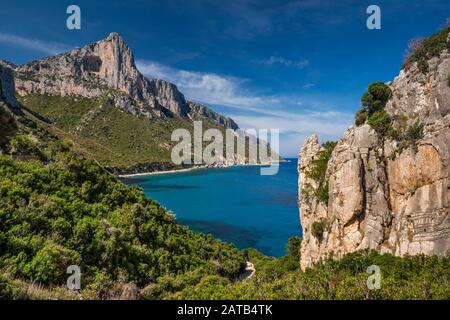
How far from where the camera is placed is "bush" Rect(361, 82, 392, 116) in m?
21.5

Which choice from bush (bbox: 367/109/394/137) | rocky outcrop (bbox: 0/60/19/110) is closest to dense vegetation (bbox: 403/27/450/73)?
bush (bbox: 367/109/394/137)

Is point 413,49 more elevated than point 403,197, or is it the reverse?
point 413,49

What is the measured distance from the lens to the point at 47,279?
12.7m

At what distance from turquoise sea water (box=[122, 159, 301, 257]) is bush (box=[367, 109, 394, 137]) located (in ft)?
89.9

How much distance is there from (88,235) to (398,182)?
19041 millimetres

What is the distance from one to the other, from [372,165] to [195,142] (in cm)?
16004

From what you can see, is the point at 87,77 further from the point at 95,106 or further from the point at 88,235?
the point at 88,235

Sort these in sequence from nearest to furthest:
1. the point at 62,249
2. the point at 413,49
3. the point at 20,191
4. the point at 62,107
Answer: the point at 62,249
the point at 20,191
the point at 413,49
the point at 62,107

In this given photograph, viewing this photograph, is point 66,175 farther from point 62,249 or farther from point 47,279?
point 47,279

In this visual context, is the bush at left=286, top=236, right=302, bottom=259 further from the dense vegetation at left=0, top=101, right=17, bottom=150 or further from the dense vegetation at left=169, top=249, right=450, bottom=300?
the dense vegetation at left=0, top=101, right=17, bottom=150

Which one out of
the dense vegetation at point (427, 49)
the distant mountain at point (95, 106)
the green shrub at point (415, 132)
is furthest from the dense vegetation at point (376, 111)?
the distant mountain at point (95, 106)

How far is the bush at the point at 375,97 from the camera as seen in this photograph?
21531 millimetres

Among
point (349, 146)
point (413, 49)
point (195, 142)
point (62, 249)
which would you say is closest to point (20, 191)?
point (62, 249)

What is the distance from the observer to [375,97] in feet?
72.1
